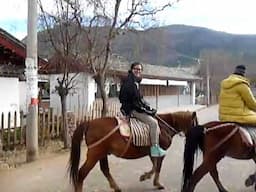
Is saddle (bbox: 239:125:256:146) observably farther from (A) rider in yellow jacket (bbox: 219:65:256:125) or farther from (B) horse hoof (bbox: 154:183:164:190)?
(B) horse hoof (bbox: 154:183:164:190)

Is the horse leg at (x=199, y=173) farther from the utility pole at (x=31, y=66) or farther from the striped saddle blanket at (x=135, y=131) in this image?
the utility pole at (x=31, y=66)

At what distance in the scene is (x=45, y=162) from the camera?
37.6ft

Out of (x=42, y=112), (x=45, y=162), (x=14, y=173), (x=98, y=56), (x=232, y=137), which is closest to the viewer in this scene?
(x=232, y=137)

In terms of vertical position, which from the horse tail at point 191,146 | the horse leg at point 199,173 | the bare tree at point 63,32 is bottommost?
the horse leg at point 199,173

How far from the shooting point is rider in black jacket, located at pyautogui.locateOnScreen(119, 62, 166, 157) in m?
8.09

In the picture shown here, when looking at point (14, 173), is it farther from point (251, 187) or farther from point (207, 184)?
point (251, 187)

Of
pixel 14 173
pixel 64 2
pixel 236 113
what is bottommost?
pixel 14 173

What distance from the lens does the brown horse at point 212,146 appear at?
731 centimetres

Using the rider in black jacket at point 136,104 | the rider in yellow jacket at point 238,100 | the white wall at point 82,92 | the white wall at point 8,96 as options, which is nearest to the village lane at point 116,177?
the rider in black jacket at point 136,104

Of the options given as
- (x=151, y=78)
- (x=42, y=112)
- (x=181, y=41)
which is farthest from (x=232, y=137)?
(x=181, y=41)

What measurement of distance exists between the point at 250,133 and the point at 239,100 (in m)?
0.60

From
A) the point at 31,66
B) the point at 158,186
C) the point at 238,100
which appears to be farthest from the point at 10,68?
the point at 238,100

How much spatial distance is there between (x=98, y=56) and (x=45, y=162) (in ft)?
23.1

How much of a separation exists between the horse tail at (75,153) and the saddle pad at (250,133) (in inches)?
110
